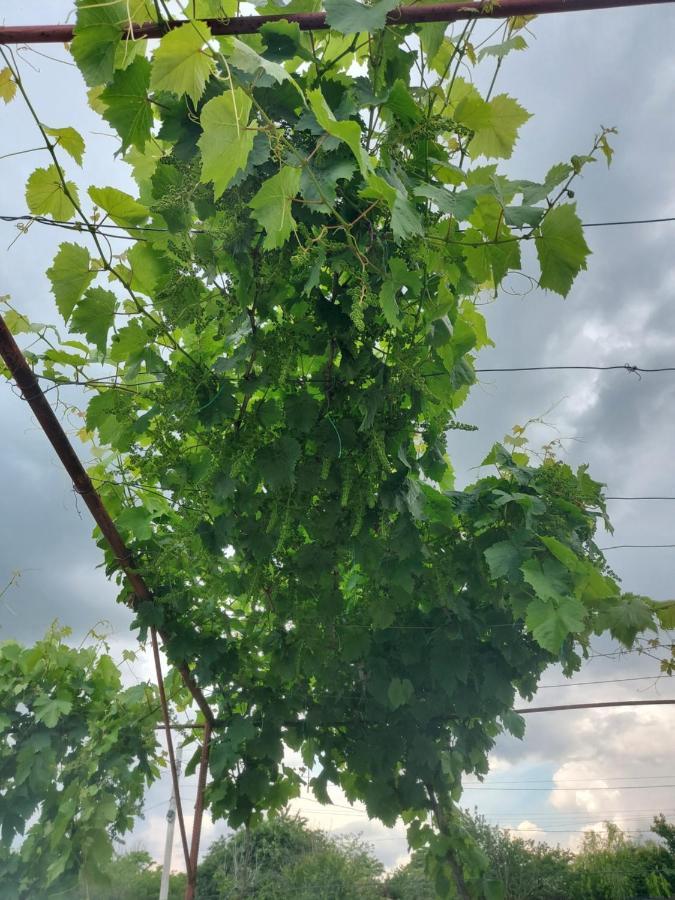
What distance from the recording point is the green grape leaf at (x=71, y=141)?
1375 mm

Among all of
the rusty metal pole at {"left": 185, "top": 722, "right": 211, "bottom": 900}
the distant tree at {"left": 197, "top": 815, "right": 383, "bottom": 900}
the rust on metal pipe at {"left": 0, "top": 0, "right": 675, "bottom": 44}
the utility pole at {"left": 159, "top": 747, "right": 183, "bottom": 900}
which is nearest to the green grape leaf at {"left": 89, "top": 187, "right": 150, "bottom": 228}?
the rust on metal pipe at {"left": 0, "top": 0, "right": 675, "bottom": 44}

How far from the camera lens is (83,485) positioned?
193 centimetres

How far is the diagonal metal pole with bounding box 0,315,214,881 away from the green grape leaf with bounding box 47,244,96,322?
22 centimetres

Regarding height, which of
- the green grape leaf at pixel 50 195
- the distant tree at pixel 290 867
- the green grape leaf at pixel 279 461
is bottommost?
the distant tree at pixel 290 867

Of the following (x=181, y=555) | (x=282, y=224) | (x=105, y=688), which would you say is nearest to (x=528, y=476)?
(x=181, y=555)

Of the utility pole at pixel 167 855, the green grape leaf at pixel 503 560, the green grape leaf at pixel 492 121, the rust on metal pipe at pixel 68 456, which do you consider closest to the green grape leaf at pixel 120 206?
the rust on metal pipe at pixel 68 456

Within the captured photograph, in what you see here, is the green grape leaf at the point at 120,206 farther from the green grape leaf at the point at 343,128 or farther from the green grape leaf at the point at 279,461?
the green grape leaf at the point at 343,128

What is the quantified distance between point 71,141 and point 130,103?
12.1 inches

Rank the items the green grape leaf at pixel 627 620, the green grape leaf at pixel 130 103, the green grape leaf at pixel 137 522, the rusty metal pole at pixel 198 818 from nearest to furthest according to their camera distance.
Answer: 1. the green grape leaf at pixel 130 103
2. the green grape leaf at pixel 627 620
3. the green grape leaf at pixel 137 522
4. the rusty metal pole at pixel 198 818

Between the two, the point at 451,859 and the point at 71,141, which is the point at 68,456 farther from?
the point at 451,859

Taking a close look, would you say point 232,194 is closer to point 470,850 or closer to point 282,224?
point 282,224

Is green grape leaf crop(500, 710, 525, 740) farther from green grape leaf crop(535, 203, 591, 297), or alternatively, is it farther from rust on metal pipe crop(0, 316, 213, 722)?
green grape leaf crop(535, 203, 591, 297)

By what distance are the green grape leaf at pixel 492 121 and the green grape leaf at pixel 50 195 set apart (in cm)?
80

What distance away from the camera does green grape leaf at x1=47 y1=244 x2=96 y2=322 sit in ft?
4.77
